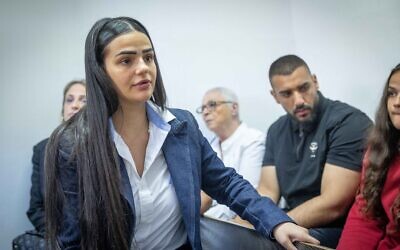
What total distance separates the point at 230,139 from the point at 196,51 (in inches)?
27.4

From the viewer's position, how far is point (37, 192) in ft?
6.71

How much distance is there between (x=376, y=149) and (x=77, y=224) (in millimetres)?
972

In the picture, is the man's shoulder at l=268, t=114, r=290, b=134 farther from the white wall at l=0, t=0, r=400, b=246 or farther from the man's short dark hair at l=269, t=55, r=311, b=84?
the white wall at l=0, t=0, r=400, b=246

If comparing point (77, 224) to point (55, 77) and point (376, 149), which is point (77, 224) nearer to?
point (376, 149)

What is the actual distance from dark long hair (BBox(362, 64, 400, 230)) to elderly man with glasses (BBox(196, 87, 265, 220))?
2.42 feet

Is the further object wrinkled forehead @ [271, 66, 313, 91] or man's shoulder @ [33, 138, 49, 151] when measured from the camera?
man's shoulder @ [33, 138, 49, 151]

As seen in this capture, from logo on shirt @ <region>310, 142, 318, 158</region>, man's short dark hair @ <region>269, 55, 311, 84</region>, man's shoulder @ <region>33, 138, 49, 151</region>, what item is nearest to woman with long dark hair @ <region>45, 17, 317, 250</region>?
logo on shirt @ <region>310, 142, 318, 158</region>

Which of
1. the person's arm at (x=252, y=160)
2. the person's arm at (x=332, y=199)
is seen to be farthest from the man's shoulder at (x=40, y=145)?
the person's arm at (x=332, y=199)

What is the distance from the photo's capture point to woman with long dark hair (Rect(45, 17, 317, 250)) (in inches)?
38.2

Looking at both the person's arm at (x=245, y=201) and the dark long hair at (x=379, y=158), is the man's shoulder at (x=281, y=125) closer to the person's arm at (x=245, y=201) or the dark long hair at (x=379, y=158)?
the dark long hair at (x=379, y=158)

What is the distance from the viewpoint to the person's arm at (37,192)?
1.99 meters

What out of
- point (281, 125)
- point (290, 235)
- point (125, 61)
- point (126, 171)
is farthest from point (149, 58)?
point (281, 125)

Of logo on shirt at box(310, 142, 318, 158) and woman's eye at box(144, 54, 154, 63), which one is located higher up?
woman's eye at box(144, 54, 154, 63)

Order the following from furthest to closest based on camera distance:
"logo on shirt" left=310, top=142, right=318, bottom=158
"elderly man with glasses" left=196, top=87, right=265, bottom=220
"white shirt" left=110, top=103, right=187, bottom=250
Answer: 1. "elderly man with glasses" left=196, top=87, right=265, bottom=220
2. "logo on shirt" left=310, top=142, right=318, bottom=158
3. "white shirt" left=110, top=103, right=187, bottom=250
